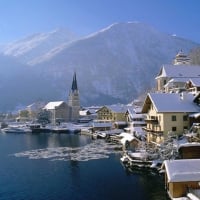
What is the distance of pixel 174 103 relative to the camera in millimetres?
57656

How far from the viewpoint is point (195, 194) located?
29.2 meters

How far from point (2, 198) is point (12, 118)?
16572 cm

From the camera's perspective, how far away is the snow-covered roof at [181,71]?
9181 cm

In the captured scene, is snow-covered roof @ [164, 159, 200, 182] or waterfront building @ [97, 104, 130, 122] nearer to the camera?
snow-covered roof @ [164, 159, 200, 182]

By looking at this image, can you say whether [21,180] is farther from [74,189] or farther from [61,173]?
[74,189]

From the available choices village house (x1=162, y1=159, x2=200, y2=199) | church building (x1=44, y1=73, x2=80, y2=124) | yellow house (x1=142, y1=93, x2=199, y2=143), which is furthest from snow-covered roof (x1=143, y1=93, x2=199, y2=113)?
church building (x1=44, y1=73, x2=80, y2=124)

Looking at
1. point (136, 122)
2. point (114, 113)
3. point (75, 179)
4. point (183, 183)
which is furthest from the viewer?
point (114, 113)

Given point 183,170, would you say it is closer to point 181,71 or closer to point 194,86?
point 194,86

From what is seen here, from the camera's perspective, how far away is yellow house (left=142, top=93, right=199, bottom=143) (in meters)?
55.9

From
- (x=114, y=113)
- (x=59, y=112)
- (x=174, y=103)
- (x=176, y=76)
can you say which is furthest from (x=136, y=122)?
(x=59, y=112)

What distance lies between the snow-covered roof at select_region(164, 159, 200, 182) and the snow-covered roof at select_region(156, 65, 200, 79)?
61.5 meters

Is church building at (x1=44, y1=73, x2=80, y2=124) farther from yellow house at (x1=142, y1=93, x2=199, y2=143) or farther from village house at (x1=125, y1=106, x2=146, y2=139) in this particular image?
yellow house at (x1=142, y1=93, x2=199, y2=143)

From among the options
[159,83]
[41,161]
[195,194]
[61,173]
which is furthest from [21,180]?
[159,83]

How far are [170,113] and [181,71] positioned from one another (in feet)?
131
